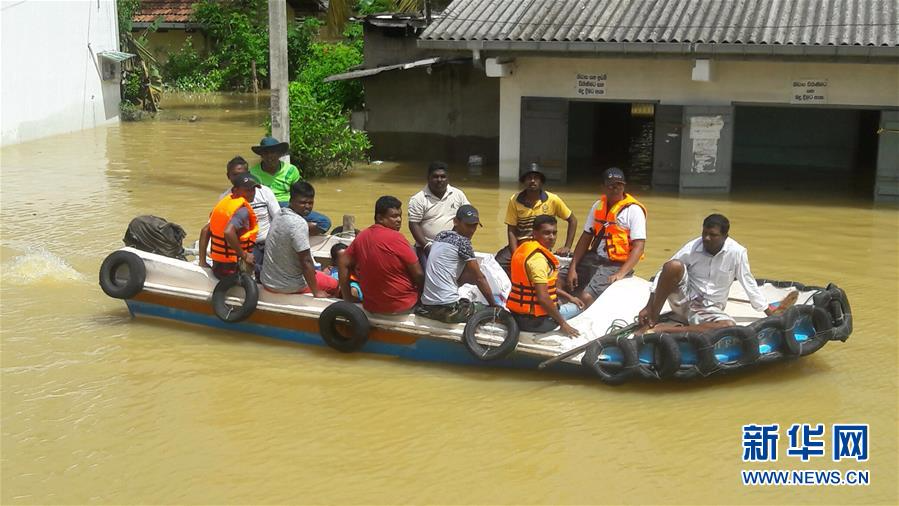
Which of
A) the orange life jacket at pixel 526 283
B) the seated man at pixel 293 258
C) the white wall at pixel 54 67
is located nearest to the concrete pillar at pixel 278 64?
the seated man at pixel 293 258

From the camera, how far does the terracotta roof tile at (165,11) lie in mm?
37844

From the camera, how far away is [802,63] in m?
15.9

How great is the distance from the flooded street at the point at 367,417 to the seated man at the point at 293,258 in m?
0.57

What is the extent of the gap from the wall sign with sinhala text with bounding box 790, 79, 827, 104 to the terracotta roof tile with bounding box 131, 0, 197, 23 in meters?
27.4

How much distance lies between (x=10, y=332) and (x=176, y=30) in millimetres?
31056

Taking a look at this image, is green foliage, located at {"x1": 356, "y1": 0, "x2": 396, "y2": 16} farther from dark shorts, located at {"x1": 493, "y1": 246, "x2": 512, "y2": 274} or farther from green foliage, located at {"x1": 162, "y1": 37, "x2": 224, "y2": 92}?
dark shorts, located at {"x1": 493, "y1": 246, "x2": 512, "y2": 274}

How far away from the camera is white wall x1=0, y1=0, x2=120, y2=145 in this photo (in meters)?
22.6

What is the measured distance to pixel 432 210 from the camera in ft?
31.3

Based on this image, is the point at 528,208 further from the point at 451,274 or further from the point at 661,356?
the point at 661,356

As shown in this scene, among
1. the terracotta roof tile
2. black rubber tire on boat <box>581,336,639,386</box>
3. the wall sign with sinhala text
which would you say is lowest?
black rubber tire on boat <box>581,336,639,386</box>

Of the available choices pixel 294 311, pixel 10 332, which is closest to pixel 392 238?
pixel 294 311

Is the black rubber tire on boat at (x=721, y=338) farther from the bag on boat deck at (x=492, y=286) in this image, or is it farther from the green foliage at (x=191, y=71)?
the green foliage at (x=191, y=71)

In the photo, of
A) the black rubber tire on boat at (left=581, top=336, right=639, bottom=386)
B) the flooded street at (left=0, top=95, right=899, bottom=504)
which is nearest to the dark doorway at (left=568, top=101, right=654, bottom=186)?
the flooded street at (left=0, top=95, right=899, bottom=504)

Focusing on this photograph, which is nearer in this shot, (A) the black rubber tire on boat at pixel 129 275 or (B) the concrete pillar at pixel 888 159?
(A) the black rubber tire on boat at pixel 129 275
